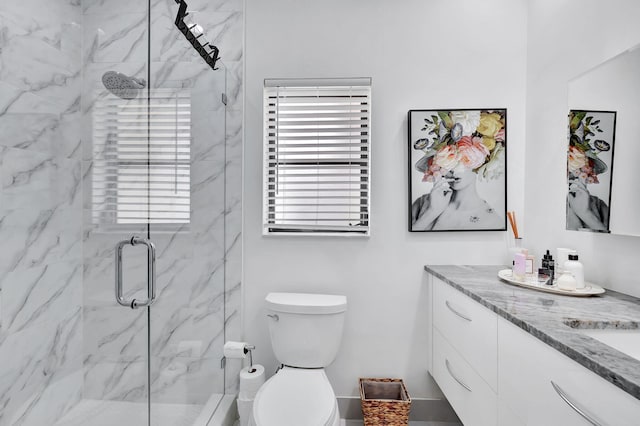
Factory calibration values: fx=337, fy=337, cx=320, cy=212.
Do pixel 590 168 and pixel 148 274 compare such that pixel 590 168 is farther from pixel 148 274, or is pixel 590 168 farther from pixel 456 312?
pixel 148 274

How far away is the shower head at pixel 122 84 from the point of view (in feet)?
3.73

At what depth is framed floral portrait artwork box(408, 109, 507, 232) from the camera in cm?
198

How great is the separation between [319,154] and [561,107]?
1292 millimetres

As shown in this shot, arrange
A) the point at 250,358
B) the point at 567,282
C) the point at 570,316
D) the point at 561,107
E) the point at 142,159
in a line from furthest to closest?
the point at 250,358
the point at 561,107
the point at 567,282
the point at 142,159
the point at 570,316

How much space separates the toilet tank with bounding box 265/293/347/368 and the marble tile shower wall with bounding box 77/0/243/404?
34 cm

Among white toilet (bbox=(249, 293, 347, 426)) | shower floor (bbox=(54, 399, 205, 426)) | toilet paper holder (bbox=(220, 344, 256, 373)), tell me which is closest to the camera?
shower floor (bbox=(54, 399, 205, 426))

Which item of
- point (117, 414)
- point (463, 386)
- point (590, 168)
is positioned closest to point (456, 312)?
point (463, 386)

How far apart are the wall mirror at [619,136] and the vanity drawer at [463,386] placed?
0.83m

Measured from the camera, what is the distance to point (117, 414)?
1.19 metres

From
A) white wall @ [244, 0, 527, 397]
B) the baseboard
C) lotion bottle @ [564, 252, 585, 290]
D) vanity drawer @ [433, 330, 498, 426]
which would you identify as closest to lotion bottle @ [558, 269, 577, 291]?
lotion bottle @ [564, 252, 585, 290]

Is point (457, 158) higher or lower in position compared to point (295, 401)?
higher

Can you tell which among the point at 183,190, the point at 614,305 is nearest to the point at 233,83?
the point at 183,190

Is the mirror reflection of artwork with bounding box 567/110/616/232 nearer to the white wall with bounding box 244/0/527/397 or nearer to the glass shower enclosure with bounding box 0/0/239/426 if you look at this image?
the white wall with bounding box 244/0/527/397

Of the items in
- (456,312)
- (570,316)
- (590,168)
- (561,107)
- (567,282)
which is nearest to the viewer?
(570,316)
